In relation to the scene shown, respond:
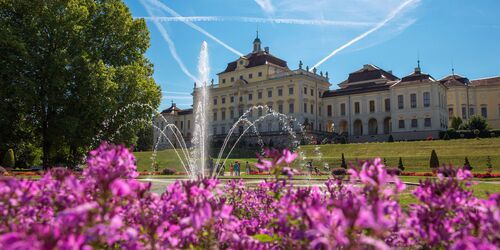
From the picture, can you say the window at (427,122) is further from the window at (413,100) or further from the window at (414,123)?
the window at (413,100)

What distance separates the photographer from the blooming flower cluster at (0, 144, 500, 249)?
1924 millimetres

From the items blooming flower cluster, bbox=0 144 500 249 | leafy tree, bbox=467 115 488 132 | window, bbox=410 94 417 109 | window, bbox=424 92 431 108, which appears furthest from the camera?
window, bbox=410 94 417 109

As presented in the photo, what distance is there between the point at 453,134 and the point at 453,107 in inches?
706

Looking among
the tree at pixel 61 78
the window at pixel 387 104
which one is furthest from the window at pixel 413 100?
the tree at pixel 61 78

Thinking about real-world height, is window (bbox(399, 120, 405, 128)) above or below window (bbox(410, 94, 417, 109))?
below

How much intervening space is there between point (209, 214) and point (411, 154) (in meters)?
38.0

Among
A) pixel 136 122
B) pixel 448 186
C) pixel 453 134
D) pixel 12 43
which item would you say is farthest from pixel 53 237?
pixel 453 134

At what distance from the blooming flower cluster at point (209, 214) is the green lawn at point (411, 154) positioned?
2821 cm

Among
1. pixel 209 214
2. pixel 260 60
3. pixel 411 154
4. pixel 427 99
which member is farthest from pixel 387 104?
pixel 209 214

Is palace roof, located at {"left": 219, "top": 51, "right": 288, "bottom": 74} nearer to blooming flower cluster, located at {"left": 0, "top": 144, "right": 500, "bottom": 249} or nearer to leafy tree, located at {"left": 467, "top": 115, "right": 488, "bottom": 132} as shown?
leafy tree, located at {"left": 467, "top": 115, "right": 488, "bottom": 132}

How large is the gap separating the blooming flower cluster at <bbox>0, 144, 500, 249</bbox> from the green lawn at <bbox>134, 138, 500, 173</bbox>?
2821cm

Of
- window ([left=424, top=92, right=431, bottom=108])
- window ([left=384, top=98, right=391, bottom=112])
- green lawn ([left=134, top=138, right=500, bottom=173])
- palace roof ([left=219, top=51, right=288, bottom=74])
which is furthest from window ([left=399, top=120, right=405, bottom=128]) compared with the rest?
palace roof ([left=219, top=51, right=288, bottom=74])

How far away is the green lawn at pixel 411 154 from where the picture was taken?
101 ft

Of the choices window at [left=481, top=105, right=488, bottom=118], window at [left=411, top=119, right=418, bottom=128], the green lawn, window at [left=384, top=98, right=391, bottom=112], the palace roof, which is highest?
→ the palace roof
